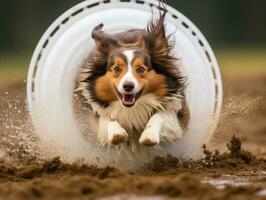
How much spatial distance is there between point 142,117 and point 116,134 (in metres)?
0.40

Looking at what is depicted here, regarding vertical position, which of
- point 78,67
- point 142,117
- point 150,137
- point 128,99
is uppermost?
point 78,67

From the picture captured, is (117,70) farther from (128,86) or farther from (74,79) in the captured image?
Answer: (74,79)

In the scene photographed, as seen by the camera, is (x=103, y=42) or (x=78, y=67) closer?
(x=103, y=42)

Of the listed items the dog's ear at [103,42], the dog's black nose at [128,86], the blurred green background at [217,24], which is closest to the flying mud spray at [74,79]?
the dog's ear at [103,42]

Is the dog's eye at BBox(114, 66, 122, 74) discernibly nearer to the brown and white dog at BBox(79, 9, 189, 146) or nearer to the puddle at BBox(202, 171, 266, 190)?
the brown and white dog at BBox(79, 9, 189, 146)

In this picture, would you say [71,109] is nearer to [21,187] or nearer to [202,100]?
[202,100]

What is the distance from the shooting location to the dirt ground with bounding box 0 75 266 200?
22.3ft

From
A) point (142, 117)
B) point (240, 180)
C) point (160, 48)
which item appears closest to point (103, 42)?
point (160, 48)

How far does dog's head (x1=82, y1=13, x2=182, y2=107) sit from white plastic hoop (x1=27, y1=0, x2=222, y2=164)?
0.24m

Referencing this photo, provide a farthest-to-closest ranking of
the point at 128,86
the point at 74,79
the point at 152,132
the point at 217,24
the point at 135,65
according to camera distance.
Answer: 1. the point at 217,24
2. the point at 74,79
3. the point at 152,132
4. the point at 135,65
5. the point at 128,86

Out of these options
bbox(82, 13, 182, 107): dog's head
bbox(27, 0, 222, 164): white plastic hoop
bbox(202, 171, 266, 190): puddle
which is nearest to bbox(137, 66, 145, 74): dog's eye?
bbox(82, 13, 182, 107): dog's head

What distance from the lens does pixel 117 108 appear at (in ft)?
28.2

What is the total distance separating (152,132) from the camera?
8430mm

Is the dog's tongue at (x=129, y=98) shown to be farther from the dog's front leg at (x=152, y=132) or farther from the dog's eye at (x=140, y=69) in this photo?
the dog's front leg at (x=152, y=132)
